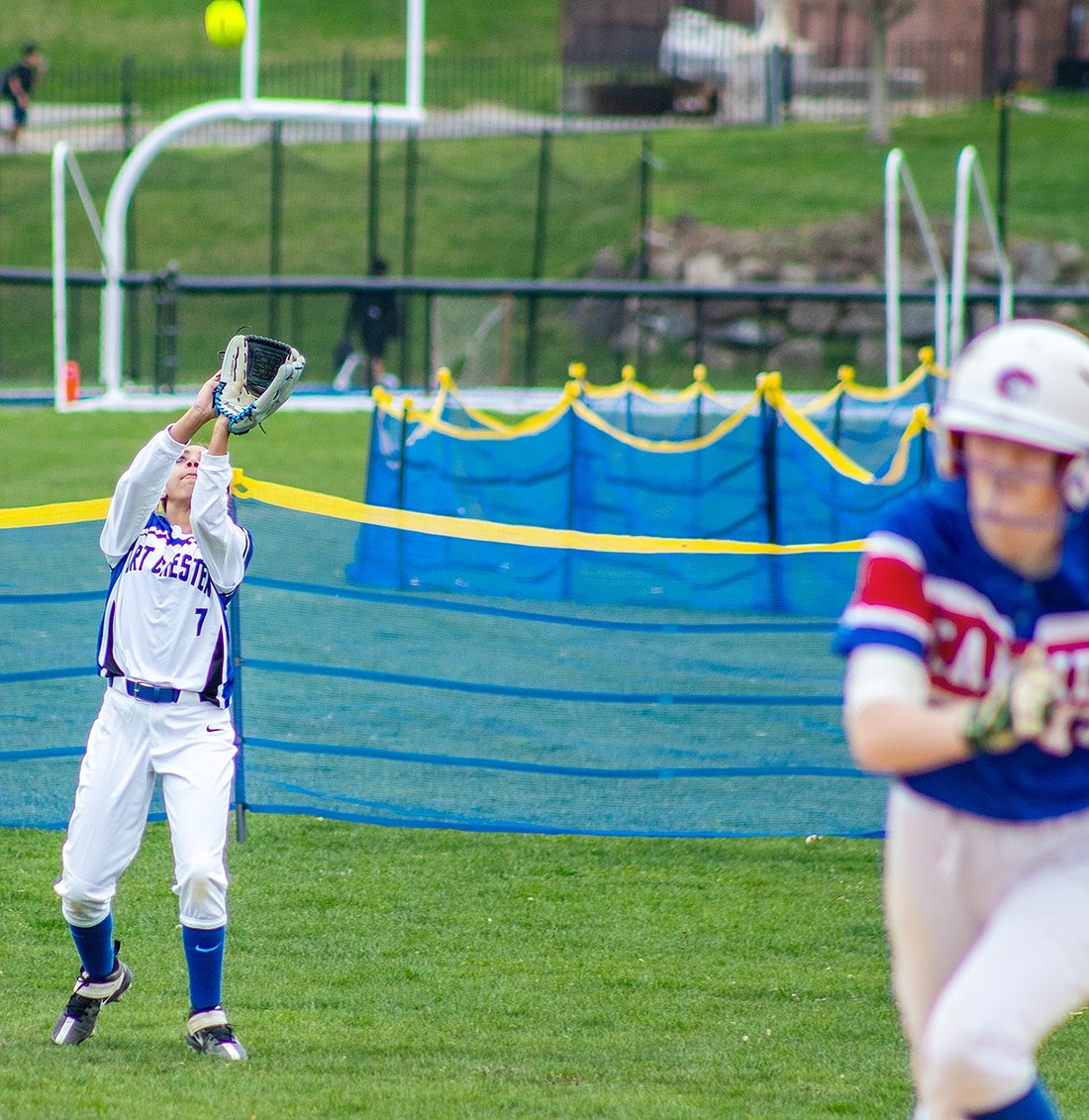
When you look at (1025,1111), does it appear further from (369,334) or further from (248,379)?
(369,334)

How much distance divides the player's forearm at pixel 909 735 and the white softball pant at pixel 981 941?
250 mm

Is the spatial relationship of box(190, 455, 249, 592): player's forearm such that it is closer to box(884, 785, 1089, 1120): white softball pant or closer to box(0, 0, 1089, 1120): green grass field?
box(0, 0, 1089, 1120): green grass field

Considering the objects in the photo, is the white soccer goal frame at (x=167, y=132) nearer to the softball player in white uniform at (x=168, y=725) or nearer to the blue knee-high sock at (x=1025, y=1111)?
the softball player in white uniform at (x=168, y=725)

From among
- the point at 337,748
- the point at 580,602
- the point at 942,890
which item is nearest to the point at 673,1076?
the point at 942,890

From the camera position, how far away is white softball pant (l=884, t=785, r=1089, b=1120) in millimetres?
3039

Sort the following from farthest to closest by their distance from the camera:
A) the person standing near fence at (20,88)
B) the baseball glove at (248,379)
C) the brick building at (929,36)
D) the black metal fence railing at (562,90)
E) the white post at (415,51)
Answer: the brick building at (929,36) < the black metal fence railing at (562,90) < the person standing near fence at (20,88) < the white post at (415,51) < the baseball glove at (248,379)

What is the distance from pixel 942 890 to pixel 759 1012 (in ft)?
8.24

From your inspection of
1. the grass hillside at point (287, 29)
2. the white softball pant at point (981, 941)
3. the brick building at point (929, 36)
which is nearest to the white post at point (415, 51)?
the brick building at point (929, 36)

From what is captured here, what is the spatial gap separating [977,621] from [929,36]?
39.1 meters

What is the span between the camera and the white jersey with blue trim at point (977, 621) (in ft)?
10.1

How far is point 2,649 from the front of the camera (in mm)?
9477

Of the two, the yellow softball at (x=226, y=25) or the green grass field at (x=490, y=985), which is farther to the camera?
the yellow softball at (x=226, y=25)

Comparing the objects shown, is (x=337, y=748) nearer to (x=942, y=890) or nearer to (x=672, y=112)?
(x=942, y=890)

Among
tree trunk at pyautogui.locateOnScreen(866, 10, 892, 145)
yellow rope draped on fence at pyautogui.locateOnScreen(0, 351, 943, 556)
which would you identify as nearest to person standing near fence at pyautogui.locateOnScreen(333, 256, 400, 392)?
yellow rope draped on fence at pyautogui.locateOnScreen(0, 351, 943, 556)
